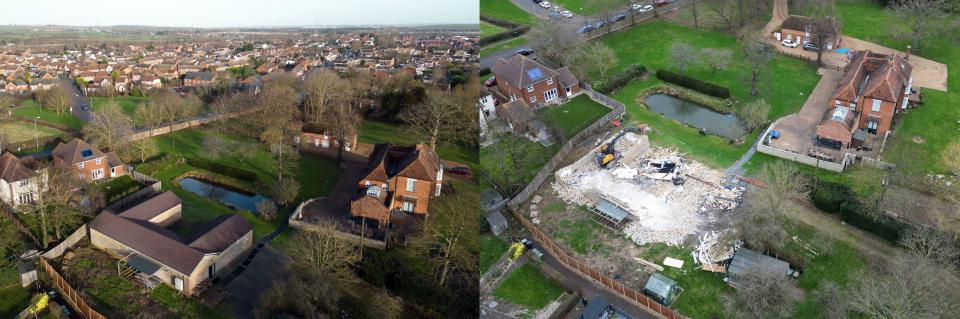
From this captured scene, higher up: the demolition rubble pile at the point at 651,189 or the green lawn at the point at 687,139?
the green lawn at the point at 687,139

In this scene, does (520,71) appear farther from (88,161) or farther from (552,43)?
(88,161)

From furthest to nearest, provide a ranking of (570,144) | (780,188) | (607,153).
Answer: (570,144)
(607,153)
(780,188)

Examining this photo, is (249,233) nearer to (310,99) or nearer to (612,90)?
(310,99)

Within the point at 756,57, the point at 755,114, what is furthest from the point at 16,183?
the point at 756,57

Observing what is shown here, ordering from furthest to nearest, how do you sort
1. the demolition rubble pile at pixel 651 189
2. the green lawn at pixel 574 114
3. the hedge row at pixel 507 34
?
the hedge row at pixel 507 34 → the green lawn at pixel 574 114 → the demolition rubble pile at pixel 651 189

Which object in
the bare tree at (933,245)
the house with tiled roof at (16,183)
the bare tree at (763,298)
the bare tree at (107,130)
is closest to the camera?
the bare tree at (763,298)

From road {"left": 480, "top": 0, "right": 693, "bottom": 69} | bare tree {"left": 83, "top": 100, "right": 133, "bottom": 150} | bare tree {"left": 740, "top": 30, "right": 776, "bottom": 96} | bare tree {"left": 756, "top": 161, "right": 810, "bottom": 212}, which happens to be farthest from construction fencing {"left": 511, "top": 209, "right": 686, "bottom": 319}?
bare tree {"left": 83, "top": 100, "right": 133, "bottom": 150}

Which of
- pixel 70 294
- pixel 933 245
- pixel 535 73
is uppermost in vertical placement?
pixel 535 73

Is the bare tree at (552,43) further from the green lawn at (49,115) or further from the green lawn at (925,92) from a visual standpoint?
the green lawn at (49,115)

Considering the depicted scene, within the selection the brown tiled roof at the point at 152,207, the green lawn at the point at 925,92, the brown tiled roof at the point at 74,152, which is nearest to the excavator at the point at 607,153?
the green lawn at the point at 925,92
